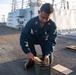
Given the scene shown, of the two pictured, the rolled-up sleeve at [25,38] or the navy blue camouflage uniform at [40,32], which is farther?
the navy blue camouflage uniform at [40,32]

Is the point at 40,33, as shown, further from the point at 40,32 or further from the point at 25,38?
the point at 25,38

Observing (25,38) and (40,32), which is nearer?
(25,38)

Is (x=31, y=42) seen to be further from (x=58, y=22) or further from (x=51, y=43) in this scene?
(x=58, y=22)

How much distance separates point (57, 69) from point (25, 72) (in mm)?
714

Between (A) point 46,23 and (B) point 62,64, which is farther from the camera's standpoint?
(B) point 62,64

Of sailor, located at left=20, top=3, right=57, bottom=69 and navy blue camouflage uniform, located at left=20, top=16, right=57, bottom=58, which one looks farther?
navy blue camouflage uniform, located at left=20, top=16, right=57, bottom=58

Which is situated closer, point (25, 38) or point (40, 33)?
point (25, 38)

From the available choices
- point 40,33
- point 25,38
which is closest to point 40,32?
point 40,33

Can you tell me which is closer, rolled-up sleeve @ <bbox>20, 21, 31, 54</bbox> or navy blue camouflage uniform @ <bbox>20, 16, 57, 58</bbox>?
rolled-up sleeve @ <bbox>20, 21, 31, 54</bbox>

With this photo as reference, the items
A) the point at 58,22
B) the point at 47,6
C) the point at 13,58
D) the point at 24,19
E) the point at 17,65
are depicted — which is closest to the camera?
the point at 47,6

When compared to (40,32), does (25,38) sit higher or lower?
lower

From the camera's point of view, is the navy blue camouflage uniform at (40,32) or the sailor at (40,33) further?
the navy blue camouflage uniform at (40,32)

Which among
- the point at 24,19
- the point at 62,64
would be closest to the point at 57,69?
the point at 62,64

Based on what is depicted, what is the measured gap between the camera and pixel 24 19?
629 inches
